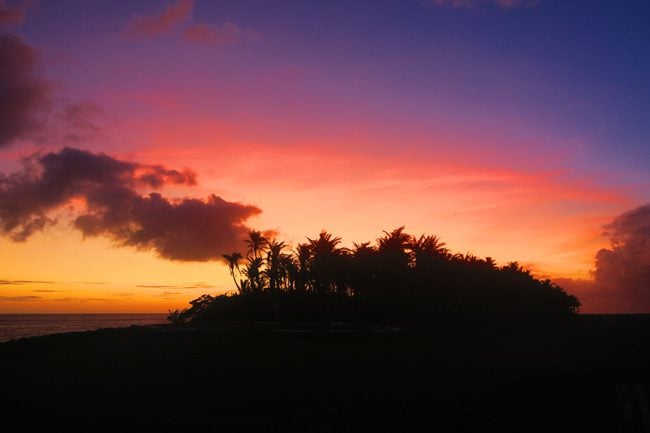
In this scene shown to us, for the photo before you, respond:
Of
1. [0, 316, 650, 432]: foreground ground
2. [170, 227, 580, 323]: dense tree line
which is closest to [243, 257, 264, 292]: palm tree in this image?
[170, 227, 580, 323]: dense tree line

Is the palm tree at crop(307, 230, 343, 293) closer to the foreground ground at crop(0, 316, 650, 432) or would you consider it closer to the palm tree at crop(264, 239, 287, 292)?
the palm tree at crop(264, 239, 287, 292)

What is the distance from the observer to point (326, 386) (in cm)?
1822

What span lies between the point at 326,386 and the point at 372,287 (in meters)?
39.0

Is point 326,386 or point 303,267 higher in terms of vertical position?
point 303,267

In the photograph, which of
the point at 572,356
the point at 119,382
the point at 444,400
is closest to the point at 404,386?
the point at 444,400

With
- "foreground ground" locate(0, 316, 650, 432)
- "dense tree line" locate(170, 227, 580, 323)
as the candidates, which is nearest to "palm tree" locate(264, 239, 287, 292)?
"dense tree line" locate(170, 227, 580, 323)

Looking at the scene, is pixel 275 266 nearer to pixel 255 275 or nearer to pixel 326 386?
pixel 255 275

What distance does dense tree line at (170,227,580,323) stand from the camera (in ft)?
176

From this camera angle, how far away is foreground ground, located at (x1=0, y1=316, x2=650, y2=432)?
12.9 metres

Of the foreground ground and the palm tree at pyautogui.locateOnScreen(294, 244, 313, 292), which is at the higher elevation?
the palm tree at pyautogui.locateOnScreen(294, 244, 313, 292)

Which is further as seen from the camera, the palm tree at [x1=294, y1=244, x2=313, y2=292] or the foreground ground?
the palm tree at [x1=294, y1=244, x2=313, y2=292]

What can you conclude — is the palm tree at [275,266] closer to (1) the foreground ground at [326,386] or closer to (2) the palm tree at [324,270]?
(2) the palm tree at [324,270]

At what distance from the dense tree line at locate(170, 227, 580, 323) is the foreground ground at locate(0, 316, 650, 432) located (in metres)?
19.7

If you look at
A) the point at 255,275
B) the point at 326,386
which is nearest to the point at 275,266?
the point at 255,275
